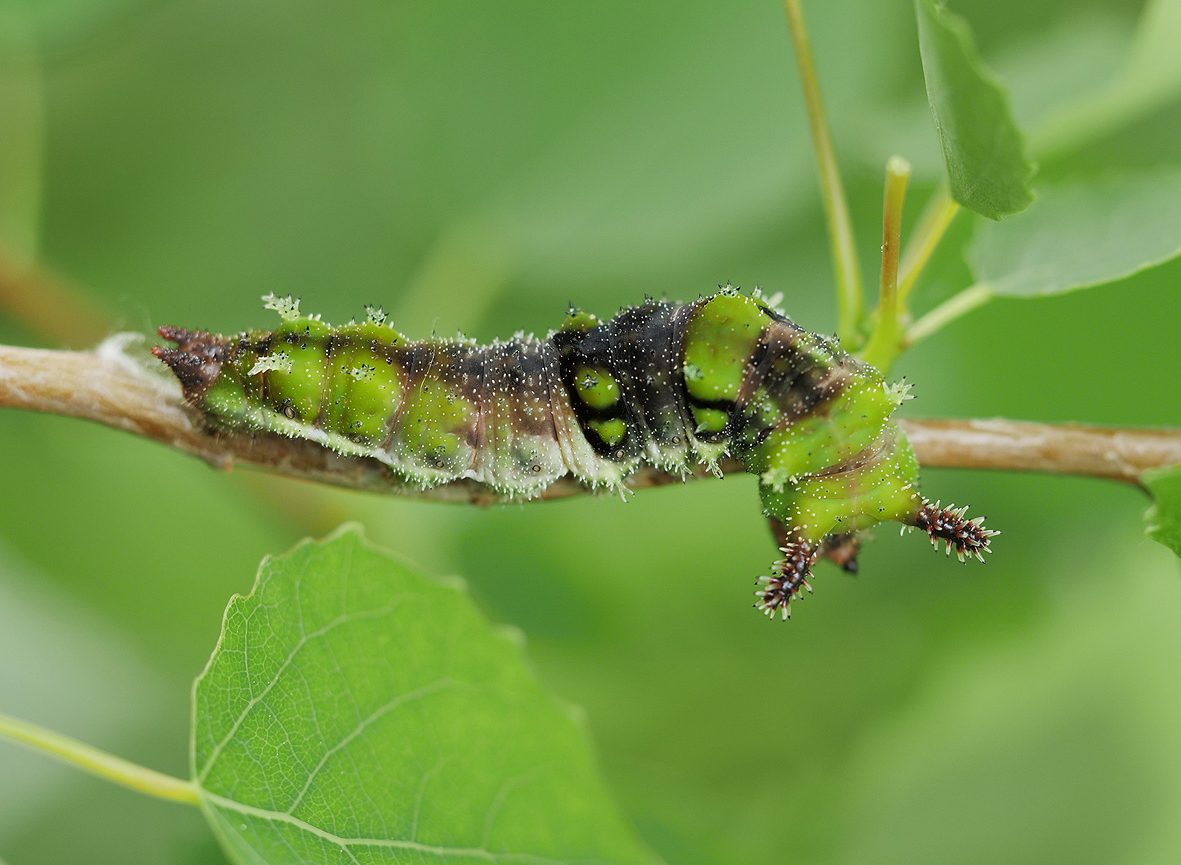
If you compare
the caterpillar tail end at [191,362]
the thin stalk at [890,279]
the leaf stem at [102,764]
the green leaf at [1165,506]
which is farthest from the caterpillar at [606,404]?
the leaf stem at [102,764]

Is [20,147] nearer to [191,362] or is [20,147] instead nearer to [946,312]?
[191,362]

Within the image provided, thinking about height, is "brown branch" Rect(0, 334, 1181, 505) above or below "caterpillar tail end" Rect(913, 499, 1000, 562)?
above

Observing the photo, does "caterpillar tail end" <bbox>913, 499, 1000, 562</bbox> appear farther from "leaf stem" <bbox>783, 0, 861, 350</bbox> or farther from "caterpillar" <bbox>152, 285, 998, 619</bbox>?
"leaf stem" <bbox>783, 0, 861, 350</bbox>

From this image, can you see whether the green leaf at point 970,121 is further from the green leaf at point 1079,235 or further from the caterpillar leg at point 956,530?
the caterpillar leg at point 956,530

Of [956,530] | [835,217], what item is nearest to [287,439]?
[835,217]

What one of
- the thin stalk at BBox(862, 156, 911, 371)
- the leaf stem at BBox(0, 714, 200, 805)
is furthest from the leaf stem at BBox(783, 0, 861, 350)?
the leaf stem at BBox(0, 714, 200, 805)
